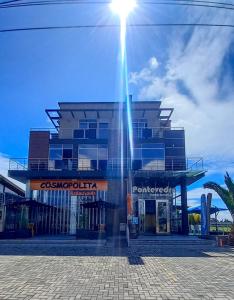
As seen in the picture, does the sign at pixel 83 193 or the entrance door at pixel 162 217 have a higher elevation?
the sign at pixel 83 193

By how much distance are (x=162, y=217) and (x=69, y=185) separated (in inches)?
295

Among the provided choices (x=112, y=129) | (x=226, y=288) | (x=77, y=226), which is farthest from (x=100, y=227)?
(x=226, y=288)

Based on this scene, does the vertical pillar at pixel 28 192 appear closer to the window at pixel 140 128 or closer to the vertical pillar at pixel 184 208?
the window at pixel 140 128

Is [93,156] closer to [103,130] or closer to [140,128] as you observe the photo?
[103,130]

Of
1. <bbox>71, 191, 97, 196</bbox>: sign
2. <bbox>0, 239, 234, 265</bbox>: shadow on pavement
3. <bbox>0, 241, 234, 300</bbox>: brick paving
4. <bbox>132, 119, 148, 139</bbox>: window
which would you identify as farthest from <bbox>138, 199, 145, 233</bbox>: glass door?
<bbox>0, 241, 234, 300</bbox>: brick paving

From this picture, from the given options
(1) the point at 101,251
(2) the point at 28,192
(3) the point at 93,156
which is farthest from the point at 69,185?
(1) the point at 101,251

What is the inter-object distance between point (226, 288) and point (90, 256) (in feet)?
22.4

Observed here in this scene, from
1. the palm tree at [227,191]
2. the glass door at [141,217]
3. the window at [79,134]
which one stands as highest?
the window at [79,134]

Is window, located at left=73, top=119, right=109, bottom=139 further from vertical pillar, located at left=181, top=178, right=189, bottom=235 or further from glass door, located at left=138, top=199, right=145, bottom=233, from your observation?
vertical pillar, located at left=181, top=178, right=189, bottom=235

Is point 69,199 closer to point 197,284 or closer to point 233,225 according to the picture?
point 233,225

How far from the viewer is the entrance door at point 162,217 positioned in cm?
2472

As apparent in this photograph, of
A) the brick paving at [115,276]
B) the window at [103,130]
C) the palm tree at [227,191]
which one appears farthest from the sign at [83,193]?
the brick paving at [115,276]

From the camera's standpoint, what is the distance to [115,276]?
9.16 meters

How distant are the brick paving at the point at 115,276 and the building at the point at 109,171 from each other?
8574 millimetres
